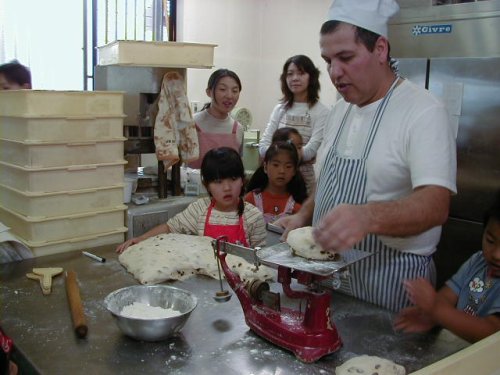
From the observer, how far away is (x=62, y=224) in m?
1.98

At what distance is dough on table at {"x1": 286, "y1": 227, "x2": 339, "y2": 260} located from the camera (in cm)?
123

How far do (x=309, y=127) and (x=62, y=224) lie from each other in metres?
1.89

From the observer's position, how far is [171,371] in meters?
1.11

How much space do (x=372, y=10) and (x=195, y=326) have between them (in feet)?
3.28

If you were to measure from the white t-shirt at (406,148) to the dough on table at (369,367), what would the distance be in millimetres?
434

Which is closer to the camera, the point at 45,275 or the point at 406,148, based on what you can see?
the point at 406,148

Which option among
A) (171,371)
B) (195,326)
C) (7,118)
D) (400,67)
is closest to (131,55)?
(7,118)

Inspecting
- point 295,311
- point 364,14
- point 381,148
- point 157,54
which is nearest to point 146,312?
point 295,311

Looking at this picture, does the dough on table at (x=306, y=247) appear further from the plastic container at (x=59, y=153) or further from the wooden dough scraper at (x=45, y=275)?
the plastic container at (x=59, y=153)

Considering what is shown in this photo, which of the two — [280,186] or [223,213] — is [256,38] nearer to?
[280,186]

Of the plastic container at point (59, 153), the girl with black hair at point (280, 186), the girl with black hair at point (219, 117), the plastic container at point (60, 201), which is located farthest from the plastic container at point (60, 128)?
the girl with black hair at point (219, 117)

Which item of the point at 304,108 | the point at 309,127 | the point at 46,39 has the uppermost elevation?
the point at 46,39

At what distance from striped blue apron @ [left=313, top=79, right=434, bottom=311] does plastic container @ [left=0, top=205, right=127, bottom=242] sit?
3.33 feet

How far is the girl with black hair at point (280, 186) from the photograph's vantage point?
2738 mm
